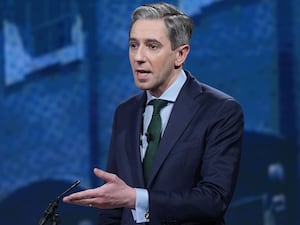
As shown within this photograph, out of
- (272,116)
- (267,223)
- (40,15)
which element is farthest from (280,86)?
(40,15)

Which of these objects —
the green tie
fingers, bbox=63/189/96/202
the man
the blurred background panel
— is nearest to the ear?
the man

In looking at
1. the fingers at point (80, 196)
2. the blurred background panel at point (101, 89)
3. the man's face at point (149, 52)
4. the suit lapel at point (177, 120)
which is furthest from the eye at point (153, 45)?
the blurred background panel at point (101, 89)

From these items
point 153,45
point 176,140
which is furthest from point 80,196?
point 153,45

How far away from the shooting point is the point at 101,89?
351 centimetres

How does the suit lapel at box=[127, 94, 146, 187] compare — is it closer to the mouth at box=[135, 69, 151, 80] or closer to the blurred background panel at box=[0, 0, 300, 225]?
the mouth at box=[135, 69, 151, 80]

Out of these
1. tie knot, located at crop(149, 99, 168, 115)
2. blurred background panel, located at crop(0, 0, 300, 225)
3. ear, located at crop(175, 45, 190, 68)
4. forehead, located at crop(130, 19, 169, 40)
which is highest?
forehead, located at crop(130, 19, 169, 40)

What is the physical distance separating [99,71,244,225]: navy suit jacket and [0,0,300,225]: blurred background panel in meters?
1.44

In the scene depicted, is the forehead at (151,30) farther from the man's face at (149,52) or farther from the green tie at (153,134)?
the green tie at (153,134)

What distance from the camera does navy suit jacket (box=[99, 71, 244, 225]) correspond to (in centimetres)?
172

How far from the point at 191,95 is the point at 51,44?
1.92 metres

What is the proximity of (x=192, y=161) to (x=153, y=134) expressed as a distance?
0.13m

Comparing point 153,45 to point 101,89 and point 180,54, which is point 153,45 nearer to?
point 180,54

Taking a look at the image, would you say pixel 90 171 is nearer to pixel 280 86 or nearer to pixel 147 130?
pixel 280 86

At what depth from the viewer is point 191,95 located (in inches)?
73.1
